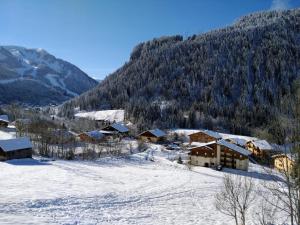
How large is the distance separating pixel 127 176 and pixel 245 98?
149091 mm

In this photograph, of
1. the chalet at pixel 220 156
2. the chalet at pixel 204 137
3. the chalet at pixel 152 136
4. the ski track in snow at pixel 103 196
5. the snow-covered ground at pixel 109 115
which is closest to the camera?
the ski track in snow at pixel 103 196

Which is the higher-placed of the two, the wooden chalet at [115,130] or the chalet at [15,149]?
the wooden chalet at [115,130]

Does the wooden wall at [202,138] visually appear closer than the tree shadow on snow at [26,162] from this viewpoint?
No

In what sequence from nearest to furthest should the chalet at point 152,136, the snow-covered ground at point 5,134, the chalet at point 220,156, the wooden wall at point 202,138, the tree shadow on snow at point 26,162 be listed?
the tree shadow on snow at point 26,162, the chalet at point 220,156, the snow-covered ground at point 5,134, the wooden wall at point 202,138, the chalet at point 152,136

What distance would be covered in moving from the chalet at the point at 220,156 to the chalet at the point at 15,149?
35.2 meters

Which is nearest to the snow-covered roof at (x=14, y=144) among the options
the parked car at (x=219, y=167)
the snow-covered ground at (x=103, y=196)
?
the snow-covered ground at (x=103, y=196)

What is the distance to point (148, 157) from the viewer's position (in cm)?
7462

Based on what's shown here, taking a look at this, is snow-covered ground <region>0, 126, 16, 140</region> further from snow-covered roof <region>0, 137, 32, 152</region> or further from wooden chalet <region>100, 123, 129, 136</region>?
wooden chalet <region>100, 123, 129, 136</region>

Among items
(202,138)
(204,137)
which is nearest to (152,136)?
(202,138)

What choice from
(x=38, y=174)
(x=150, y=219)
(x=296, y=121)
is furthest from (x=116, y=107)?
(x=296, y=121)

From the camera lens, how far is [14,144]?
205 ft

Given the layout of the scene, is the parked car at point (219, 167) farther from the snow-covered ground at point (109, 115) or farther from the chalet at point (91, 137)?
the snow-covered ground at point (109, 115)

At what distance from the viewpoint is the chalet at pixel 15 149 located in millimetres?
60062

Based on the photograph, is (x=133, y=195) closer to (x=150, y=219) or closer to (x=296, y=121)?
(x=150, y=219)
